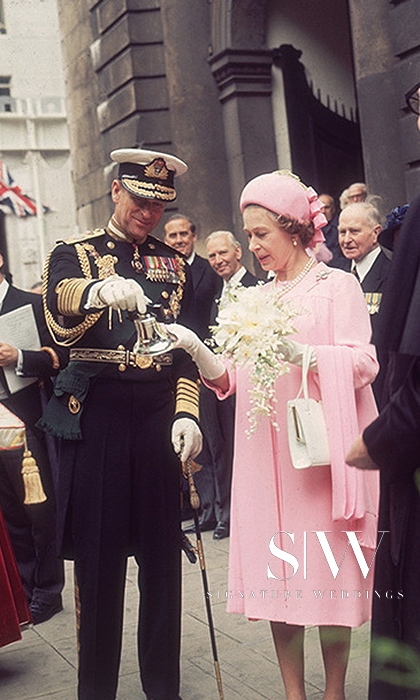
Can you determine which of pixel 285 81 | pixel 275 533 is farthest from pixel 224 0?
pixel 275 533

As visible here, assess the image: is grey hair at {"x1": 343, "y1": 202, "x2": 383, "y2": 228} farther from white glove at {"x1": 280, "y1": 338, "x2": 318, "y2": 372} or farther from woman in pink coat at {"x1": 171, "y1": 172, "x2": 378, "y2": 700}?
white glove at {"x1": 280, "y1": 338, "x2": 318, "y2": 372}

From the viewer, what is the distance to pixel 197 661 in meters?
4.12

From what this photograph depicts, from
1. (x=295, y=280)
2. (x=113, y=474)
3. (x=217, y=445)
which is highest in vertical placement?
(x=295, y=280)

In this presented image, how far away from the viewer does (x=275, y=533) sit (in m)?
3.25

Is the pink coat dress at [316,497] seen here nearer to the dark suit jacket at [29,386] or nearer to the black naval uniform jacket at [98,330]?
the black naval uniform jacket at [98,330]

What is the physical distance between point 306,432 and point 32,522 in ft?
8.47

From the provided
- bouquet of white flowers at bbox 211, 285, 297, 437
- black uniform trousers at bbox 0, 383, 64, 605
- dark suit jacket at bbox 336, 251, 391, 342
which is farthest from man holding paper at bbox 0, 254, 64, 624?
bouquet of white flowers at bbox 211, 285, 297, 437

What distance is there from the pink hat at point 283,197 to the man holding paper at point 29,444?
2.06 m

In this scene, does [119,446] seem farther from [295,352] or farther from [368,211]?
[368,211]

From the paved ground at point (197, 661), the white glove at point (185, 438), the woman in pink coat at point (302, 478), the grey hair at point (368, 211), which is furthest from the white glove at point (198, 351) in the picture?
the grey hair at point (368, 211)

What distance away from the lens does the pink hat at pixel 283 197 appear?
10.8ft

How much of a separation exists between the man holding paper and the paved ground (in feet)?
0.64

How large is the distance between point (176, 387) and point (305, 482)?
70 centimetres

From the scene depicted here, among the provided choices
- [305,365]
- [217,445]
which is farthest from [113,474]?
[217,445]
